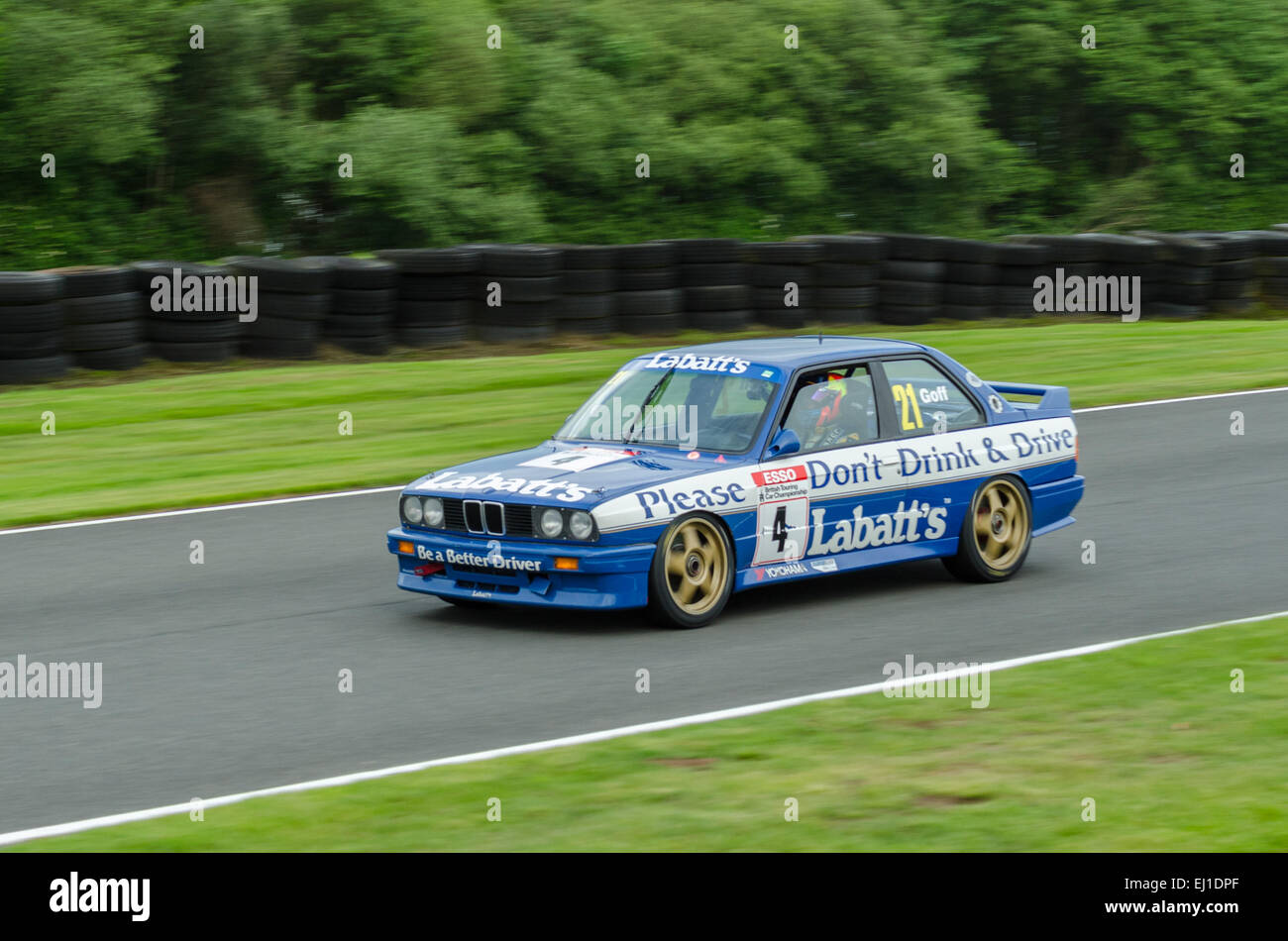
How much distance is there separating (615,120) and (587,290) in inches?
432

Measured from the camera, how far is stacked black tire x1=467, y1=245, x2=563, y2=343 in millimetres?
20094

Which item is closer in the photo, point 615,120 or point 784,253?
point 784,253

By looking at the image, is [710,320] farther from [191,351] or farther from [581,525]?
[581,525]

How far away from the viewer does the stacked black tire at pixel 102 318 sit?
17609 mm

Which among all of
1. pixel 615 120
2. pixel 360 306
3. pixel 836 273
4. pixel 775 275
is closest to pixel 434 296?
pixel 360 306

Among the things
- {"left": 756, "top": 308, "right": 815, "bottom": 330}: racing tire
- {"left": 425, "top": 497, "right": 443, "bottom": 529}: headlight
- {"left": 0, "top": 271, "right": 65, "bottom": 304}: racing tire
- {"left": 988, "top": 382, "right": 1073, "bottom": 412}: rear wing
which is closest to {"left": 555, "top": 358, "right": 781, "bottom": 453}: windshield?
{"left": 425, "top": 497, "right": 443, "bottom": 529}: headlight

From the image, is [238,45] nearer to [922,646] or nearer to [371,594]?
[371,594]

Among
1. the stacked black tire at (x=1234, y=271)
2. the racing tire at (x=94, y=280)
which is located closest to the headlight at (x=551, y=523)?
the racing tire at (x=94, y=280)

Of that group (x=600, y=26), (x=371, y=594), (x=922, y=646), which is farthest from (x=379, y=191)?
(x=922, y=646)

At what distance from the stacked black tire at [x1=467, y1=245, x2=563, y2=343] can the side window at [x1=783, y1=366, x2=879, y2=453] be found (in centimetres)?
1068

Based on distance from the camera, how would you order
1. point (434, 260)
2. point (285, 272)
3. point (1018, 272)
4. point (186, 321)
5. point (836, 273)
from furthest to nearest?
1. point (1018, 272)
2. point (836, 273)
3. point (434, 260)
4. point (285, 272)
5. point (186, 321)

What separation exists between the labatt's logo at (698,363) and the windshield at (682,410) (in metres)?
0.02

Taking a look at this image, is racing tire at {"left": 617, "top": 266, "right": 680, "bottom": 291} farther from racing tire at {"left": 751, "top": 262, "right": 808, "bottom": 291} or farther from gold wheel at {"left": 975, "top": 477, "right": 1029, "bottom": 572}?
gold wheel at {"left": 975, "top": 477, "right": 1029, "bottom": 572}

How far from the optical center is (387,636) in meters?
8.78
